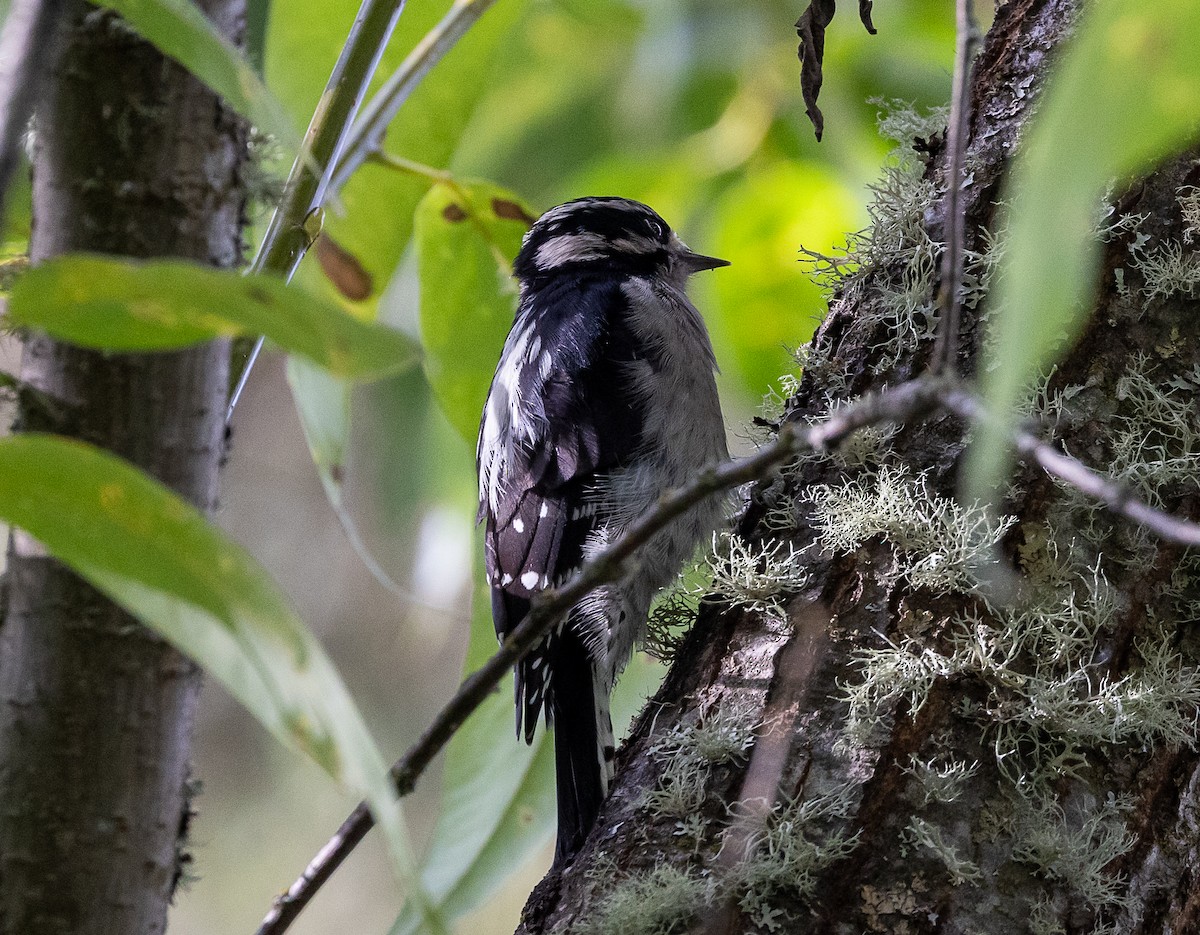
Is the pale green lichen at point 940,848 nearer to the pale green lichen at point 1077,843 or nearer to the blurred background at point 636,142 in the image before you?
the pale green lichen at point 1077,843

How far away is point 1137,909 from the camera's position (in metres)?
1.26

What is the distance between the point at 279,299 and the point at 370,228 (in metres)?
1.18

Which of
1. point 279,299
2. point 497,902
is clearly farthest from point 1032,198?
point 497,902

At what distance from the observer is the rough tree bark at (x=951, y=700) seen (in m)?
1.22

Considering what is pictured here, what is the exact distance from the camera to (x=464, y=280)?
1.79 m

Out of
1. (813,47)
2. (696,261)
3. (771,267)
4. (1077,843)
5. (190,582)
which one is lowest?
(190,582)

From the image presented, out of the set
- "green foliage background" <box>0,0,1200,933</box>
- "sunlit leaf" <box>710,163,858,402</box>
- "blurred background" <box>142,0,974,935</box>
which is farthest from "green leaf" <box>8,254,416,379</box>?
"sunlit leaf" <box>710,163,858,402</box>

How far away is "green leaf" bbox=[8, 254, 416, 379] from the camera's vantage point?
581 mm

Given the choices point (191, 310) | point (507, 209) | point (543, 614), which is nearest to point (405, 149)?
point (507, 209)

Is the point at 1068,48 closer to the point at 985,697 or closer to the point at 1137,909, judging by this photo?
the point at 985,697

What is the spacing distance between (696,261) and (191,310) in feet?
6.63

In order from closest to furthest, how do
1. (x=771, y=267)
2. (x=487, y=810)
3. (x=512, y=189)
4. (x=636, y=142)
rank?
(x=487, y=810)
(x=771, y=267)
(x=636, y=142)
(x=512, y=189)

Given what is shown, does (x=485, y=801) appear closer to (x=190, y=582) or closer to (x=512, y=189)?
(x=190, y=582)

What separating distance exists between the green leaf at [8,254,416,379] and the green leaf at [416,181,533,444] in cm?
102
